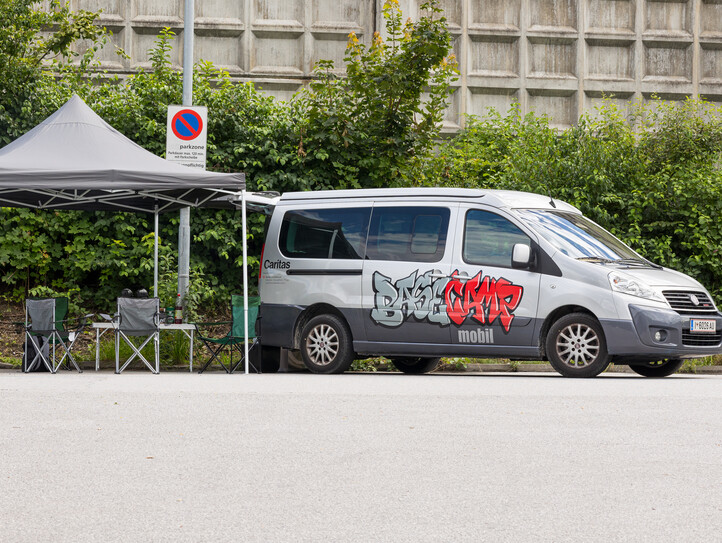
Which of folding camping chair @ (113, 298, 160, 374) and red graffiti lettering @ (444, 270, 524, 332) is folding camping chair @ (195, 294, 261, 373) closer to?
folding camping chair @ (113, 298, 160, 374)

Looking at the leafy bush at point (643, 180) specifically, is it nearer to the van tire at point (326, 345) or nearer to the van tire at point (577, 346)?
the van tire at point (326, 345)

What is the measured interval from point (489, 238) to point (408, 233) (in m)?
1.07

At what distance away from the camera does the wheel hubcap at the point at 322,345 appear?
44.6ft

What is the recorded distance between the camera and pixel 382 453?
6934 millimetres

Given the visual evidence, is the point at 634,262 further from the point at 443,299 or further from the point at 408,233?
the point at 408,233

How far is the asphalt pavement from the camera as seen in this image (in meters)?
5.08

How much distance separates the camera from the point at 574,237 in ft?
42.0

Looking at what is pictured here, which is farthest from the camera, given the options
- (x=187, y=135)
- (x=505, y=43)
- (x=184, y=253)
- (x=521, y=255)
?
(x=505, y=43)

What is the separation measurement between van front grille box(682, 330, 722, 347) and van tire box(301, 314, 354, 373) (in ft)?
13.4

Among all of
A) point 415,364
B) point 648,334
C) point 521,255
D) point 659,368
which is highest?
point 521,255

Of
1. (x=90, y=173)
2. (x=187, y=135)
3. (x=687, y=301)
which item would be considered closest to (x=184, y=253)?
(x=187, y=135)

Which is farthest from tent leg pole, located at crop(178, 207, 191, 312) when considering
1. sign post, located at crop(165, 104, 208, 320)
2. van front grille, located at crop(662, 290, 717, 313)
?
van front grille, located at crop(662, 290, 717, 313)

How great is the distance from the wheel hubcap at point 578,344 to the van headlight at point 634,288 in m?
0.57

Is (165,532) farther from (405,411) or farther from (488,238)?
(488,238)
